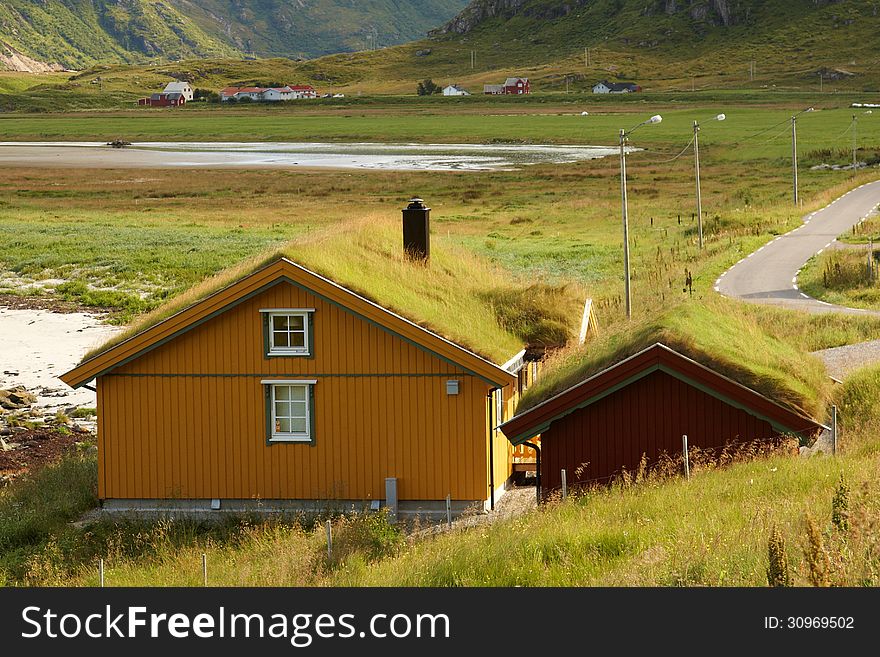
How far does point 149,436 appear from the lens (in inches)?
1030

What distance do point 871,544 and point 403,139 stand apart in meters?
150

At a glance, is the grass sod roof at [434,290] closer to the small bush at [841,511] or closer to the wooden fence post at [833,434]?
the wooden fence post at [833,434]

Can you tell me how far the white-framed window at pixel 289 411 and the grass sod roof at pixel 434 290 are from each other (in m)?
2.35

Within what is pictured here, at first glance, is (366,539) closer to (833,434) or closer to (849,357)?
(833,434)

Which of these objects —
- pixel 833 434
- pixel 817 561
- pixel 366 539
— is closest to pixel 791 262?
pixel 833 434

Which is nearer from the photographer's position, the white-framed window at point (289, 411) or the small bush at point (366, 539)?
the small bush at point (366, 539)

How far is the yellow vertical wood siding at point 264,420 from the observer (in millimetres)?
25422

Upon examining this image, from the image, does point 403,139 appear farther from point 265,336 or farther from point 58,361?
point 265,336

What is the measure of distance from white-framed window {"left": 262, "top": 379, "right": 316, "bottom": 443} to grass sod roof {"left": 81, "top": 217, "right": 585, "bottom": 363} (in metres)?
2.35

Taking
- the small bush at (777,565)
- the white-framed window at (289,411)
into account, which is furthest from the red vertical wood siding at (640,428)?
the small bush at (777,565)

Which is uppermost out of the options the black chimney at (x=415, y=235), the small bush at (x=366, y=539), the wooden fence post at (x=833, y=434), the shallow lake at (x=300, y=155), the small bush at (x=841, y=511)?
the shallow lake at (x=300, y=155)

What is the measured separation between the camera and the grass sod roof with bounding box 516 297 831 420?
20500 mm

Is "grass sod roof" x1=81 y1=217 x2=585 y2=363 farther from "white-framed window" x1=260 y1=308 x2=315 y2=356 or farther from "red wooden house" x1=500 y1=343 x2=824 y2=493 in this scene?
"red wooden house" x1=500 y1=343 x2=824 y2=493

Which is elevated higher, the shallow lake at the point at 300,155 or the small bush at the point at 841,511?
the shallow lake at the point at 300,155
